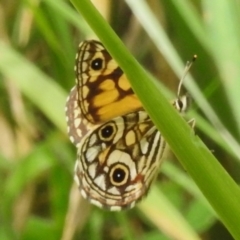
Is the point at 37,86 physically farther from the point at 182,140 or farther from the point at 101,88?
the point at 182,140

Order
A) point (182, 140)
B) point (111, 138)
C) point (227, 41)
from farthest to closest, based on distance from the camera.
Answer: point (111, 138) < point (227, 41) < point (182, 140)

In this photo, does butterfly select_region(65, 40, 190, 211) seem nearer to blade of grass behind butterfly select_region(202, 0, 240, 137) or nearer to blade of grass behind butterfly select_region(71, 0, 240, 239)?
blade of grass behind butterfly select_region(202, 0, 240, 137)

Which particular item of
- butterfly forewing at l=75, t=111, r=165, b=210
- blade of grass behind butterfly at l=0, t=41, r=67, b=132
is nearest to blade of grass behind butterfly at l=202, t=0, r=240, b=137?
butterfly forewing at l=75, t=111, r=165, b=210

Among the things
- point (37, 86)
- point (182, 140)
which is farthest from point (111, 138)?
point (182, 140)

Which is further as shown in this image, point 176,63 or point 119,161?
point 119,161

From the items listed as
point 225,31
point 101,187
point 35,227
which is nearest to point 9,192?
point 35,227

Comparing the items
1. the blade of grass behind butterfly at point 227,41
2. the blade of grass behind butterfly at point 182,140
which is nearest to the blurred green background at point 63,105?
the blade of grass behind butterfly at point 227,41

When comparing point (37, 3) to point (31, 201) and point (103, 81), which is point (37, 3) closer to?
point (103, 81)
